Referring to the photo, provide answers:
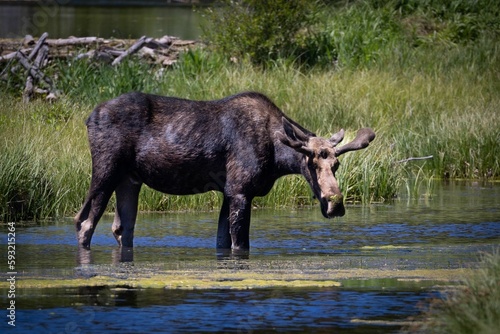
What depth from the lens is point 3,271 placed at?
36.6 feet

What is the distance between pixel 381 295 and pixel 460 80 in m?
15.0

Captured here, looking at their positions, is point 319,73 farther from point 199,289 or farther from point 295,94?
point 199,289

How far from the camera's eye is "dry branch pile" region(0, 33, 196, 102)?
79.8 ft

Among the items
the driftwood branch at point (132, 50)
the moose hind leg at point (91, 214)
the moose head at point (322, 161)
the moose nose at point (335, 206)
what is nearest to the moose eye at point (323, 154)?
the moose head at point (322, 161)

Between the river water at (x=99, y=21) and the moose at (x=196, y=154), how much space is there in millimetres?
24526

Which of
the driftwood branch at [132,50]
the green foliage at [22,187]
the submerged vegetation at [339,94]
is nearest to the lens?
the green foliage at [22,187]

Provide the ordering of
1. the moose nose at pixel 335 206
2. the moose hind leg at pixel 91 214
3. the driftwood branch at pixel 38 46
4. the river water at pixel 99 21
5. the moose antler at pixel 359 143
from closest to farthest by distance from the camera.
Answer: the moose nose at pixel 335 206 < the moose antler at pixel 359 143 < the moose hind leg at pixel 91 214 < the driftwood branch at pixel 38 46 < the river water at pixel 99 21

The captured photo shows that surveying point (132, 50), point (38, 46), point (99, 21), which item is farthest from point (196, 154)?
point (99, 21)

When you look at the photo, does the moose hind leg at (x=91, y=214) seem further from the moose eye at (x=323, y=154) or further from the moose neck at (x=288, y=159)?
the moose eye at (x=323, y=154)

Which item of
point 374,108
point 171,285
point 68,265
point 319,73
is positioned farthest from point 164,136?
point 319,73

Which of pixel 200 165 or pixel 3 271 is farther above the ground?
pixel 200 165

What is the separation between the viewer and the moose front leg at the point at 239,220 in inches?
494

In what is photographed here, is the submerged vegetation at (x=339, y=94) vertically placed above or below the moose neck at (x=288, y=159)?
above

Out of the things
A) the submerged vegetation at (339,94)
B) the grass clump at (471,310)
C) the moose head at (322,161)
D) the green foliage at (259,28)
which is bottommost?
the grass clump at (471,310)
